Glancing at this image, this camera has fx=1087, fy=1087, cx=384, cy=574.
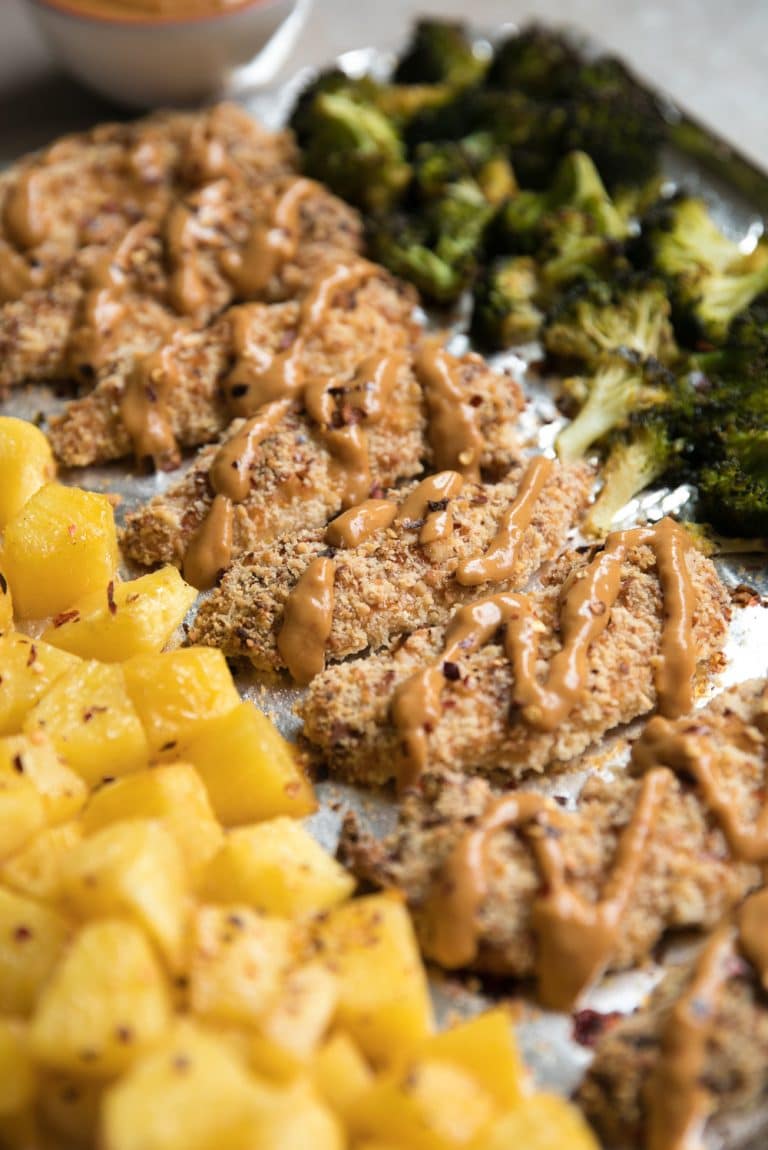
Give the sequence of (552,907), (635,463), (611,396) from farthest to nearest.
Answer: (611,396), (635,463), (552,907)

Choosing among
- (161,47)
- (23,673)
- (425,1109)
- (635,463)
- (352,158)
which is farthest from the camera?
(161,47)

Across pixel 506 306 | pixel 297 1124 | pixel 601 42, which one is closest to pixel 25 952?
pixel 297 1124

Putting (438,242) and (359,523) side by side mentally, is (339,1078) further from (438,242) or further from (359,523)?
(438,242)

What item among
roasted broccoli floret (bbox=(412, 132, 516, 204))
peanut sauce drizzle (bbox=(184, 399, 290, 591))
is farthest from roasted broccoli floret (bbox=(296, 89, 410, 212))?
peanut sauce drizzle (bbox=(184, 399, 290, 591))

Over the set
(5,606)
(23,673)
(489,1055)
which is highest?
(489,1055)

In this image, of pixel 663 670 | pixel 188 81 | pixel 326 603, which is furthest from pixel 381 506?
pixel 188 81

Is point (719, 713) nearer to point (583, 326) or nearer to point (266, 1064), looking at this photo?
point (266, 1064)

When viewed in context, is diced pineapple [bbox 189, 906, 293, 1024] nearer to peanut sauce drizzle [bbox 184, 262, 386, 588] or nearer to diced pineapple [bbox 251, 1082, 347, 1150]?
diced pineapple [bbox 251, 1082, 347, 1150]
